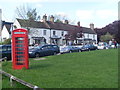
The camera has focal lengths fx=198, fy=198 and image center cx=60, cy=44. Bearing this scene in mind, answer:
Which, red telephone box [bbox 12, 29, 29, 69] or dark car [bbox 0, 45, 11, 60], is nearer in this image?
red telephone box [bbox 12, 29, 29, 69]

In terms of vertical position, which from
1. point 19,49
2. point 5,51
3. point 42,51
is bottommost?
point 42,51

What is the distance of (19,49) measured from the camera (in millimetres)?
11523

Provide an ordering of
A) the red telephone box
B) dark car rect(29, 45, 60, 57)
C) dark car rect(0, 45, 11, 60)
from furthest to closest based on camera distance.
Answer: dark car rect(29, 45, 60, 57) < dark car rect(0, 45, 11, 60) < the red telephone box

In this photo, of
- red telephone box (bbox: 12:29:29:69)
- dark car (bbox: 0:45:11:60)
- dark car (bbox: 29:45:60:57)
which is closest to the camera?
red telephone box (bbox: 12:29:29:69)

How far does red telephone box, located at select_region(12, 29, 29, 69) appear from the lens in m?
11.4

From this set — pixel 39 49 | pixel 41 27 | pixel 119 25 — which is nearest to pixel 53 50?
pixel 39 49

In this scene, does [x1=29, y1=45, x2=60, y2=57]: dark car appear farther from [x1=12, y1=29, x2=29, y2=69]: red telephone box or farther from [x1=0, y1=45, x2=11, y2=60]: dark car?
[x1=12, y1=29, x2=29, y2=69]: red telephone box

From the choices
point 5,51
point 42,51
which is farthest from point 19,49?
point 42,51

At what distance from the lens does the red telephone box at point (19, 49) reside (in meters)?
11.4

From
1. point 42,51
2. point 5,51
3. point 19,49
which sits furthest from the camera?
point 42,51

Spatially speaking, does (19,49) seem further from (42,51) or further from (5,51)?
(42,51)

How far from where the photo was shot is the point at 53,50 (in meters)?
25.3

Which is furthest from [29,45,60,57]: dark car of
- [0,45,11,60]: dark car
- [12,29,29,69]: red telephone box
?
[12,29,29,69]: red telephone box

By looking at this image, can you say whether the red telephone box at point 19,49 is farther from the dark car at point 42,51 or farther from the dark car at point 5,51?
the dark car at point 42,51
